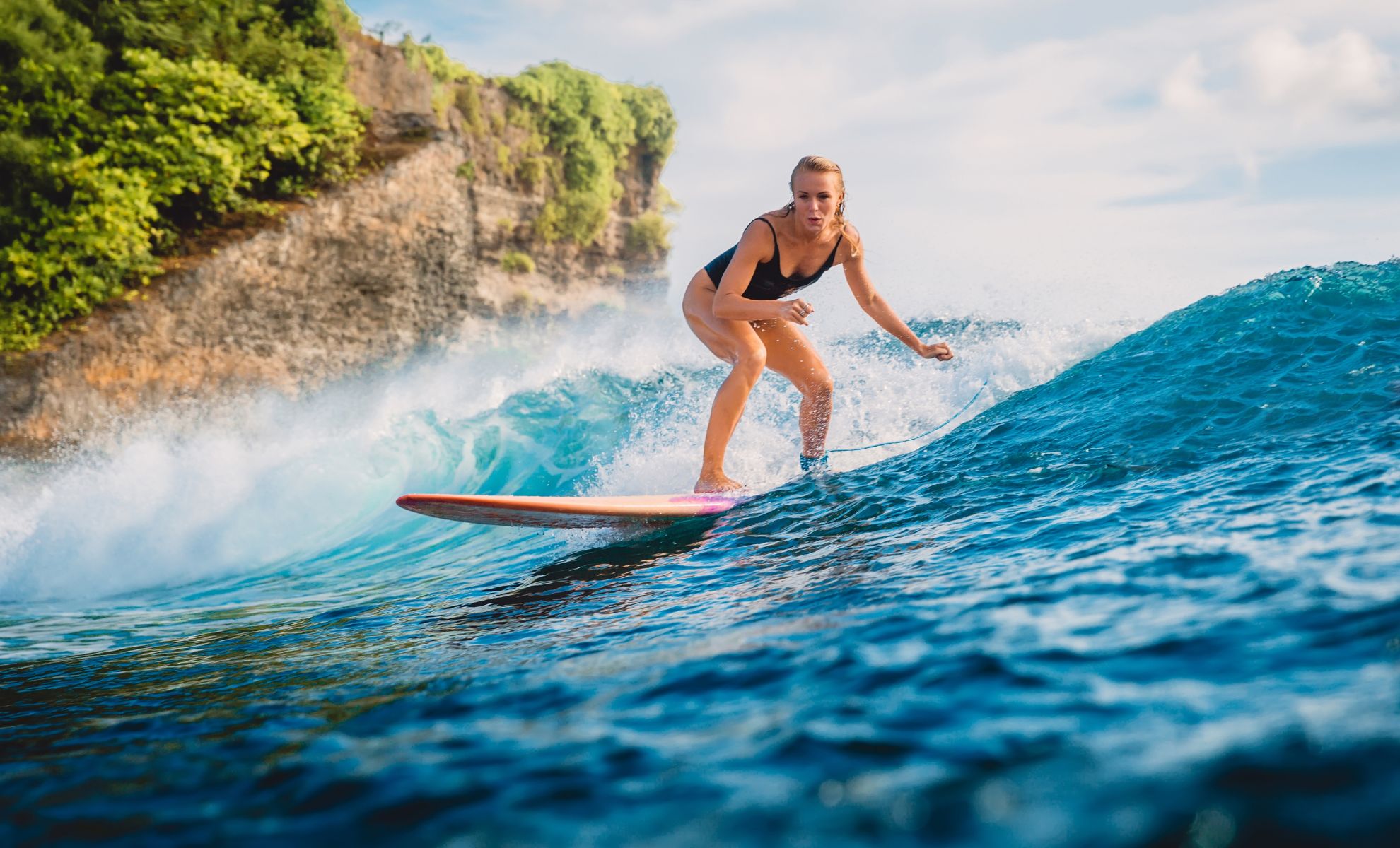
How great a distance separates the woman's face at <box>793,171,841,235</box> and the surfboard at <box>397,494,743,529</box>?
1.49 metres

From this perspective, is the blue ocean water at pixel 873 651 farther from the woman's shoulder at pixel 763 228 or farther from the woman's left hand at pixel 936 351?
the woman's shoulder at pixel 763 228

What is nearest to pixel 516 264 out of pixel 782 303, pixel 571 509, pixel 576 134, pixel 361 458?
pixel 576 134

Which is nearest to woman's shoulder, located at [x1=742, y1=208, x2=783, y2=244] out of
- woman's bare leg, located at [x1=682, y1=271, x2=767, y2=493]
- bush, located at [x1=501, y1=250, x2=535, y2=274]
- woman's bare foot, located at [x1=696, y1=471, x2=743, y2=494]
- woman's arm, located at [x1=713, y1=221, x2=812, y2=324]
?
woman's arm, located at [x1=713, y1=221, x2=812, y2=324]

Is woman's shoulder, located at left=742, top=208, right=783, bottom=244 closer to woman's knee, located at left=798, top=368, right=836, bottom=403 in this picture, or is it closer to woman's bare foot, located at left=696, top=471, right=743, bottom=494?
woman's knee, located at left=798, top=368, right=836, bottom=403

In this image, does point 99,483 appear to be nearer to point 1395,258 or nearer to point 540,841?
point 540,841

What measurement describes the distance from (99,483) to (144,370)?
8.25 ft

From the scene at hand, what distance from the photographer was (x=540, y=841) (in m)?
1.32

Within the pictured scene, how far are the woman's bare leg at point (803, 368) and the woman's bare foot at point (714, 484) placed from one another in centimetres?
69

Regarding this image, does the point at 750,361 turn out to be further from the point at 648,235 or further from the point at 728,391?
the point at 648,235

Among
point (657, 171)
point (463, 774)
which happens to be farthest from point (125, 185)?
point (657, 171)

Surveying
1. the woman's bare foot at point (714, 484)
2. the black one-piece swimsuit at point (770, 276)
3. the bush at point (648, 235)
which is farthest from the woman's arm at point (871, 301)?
the bush at point (648, 235)

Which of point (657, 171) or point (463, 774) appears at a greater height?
point (657, 171)

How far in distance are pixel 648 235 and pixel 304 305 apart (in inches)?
500

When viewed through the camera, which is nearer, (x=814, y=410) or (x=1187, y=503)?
(x=1187, y=503)
